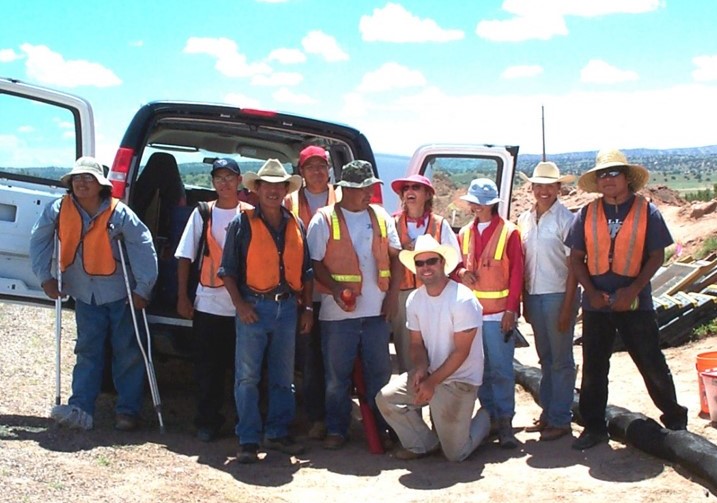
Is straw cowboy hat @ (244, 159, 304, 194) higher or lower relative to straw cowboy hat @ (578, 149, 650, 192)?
lower

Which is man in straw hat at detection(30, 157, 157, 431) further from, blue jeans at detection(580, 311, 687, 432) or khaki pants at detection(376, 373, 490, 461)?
blue jeans at detection(580, 311, 687, 432)

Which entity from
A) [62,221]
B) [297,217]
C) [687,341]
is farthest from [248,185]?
[687,341]

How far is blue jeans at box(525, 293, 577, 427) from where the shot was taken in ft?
19.1

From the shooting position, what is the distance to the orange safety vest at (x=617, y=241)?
5.38 m

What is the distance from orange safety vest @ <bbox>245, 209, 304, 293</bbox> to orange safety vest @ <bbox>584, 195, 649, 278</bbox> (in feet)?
6.14

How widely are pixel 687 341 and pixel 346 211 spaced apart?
527 centimetres

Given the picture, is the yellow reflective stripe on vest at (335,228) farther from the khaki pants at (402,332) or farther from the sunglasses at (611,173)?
the sunglasses at (611,173)

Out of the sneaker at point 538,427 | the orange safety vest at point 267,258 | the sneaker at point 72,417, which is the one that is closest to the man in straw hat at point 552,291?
the sneaker at point 538,427

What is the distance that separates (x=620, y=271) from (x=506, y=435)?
1.34m

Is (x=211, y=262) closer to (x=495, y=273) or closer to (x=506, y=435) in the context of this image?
(x=495, y=273)

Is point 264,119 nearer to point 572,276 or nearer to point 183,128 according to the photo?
point 183,128

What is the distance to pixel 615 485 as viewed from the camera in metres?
4.97

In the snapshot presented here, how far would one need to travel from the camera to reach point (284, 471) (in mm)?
5371

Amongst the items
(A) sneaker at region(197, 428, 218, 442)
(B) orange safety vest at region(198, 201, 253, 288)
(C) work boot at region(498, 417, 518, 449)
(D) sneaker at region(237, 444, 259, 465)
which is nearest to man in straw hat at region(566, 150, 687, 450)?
(C) work boot at region(498, 417, 518, 449)
